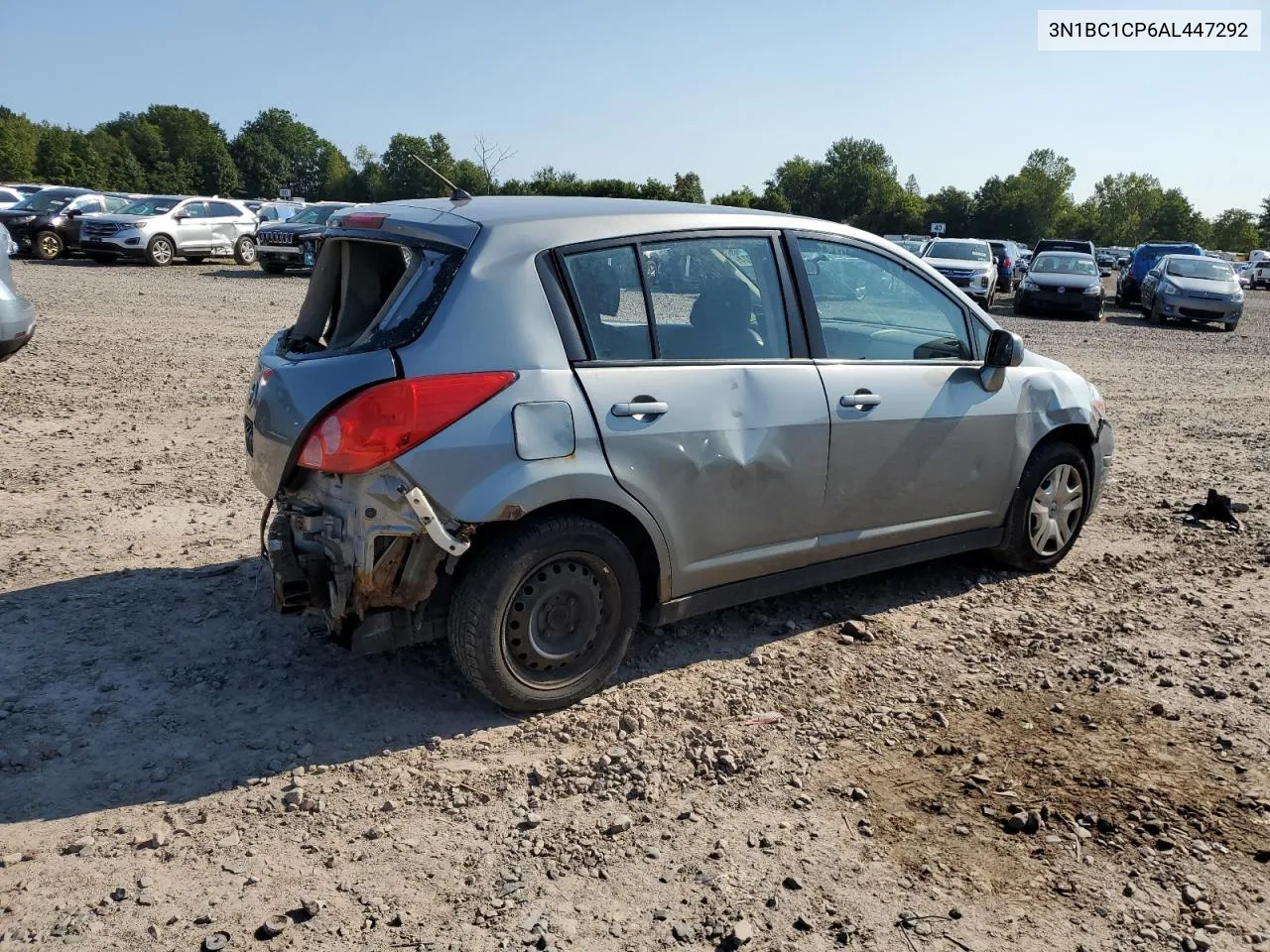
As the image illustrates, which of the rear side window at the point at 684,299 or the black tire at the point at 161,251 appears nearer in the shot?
the rear side window at the point at 684,299

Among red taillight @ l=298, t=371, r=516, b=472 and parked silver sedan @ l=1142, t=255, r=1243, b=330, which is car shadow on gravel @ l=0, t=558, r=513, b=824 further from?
A: parked silver sedan @ l=1142, t=255, r=1243, b=330

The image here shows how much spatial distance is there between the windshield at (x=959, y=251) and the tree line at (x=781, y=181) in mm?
51261

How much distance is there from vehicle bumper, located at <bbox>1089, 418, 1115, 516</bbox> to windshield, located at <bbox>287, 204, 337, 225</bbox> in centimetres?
2335

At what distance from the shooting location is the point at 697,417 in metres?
4.14

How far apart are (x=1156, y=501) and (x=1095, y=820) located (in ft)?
15.1

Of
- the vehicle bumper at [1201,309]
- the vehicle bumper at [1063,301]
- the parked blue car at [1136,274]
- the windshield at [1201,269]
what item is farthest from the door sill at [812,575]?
the parked blue car at [1136,274]

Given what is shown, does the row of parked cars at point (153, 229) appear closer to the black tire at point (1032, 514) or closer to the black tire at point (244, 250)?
the black tire at point (244, 250)

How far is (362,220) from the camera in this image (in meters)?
4.36

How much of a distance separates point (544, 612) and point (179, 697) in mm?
1484

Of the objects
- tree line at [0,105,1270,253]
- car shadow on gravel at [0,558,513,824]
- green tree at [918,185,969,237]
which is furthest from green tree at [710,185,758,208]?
car shadow on gravel at [0,558,513,824]

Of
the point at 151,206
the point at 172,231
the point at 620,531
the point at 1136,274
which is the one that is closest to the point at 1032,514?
the point at 620,531

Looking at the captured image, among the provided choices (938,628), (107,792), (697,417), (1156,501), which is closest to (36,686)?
(107,792)

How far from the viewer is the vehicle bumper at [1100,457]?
19.1 ft

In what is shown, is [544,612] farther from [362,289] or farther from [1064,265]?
[1064,265]
